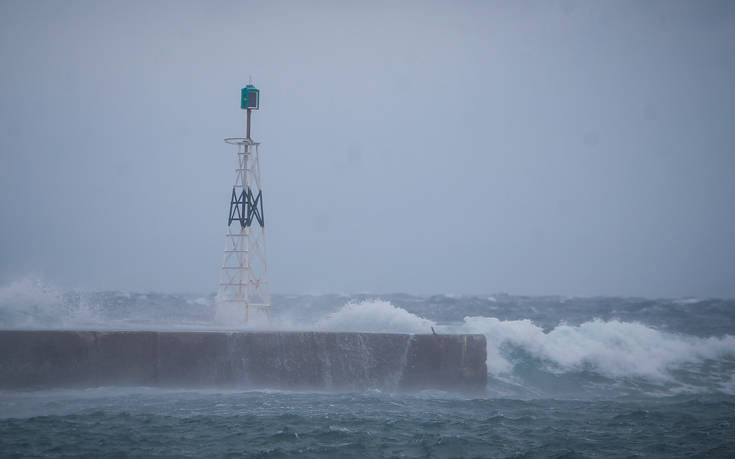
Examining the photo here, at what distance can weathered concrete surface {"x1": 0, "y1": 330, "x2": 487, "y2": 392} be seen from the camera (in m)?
10.1

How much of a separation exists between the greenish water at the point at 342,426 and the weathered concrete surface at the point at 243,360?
32 centimetres

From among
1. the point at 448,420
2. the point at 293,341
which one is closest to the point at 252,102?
the point at 293,341

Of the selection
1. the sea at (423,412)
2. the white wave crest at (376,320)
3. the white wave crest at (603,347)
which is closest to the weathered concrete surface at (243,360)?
the sea at (423,412)

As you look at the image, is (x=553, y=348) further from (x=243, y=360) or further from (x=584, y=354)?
(x=243, y=360)

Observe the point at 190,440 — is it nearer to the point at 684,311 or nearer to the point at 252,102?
the point at 252,102

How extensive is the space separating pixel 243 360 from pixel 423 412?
3316mm

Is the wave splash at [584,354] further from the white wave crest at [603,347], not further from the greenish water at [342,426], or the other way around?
the greenish water at [342,426]

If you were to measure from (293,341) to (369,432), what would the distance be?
3191mm

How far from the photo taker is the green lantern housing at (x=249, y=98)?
15.0 metres

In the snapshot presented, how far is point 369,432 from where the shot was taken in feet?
27.0

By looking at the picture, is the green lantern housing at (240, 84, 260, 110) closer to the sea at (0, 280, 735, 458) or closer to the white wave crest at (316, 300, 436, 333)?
the sea at (0, 280, 735, 458)

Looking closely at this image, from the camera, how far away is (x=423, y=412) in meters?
9.53

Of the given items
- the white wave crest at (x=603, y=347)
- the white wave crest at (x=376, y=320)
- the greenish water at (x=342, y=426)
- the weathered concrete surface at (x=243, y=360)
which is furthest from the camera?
the white wave crest at (x=376, y=320)

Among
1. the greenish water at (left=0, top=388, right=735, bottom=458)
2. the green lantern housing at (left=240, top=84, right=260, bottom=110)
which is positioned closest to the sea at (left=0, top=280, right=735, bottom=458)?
the greenish water at (left=0, top=388, right=735, bottom=458)
